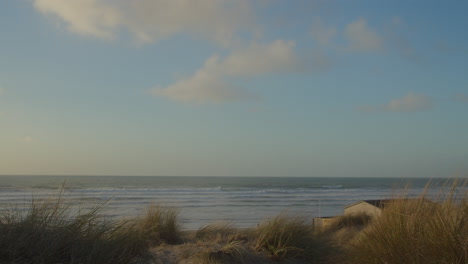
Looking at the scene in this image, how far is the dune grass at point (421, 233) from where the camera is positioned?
466 centimetres

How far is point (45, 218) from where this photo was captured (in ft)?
Answer: 15.6

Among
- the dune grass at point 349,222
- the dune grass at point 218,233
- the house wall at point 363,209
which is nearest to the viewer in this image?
the dune grass at point 218,233

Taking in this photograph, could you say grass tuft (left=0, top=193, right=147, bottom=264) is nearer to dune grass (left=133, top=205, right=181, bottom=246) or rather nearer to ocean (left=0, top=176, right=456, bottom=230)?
ocean (left=0, top=176, right=456, bottom=230)

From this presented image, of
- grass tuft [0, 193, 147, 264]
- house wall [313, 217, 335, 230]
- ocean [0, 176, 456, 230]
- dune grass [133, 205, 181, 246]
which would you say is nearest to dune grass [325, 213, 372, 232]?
house wall [313, 217, 335, 230]

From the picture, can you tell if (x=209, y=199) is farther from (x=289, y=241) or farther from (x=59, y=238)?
(x=59, y=238)

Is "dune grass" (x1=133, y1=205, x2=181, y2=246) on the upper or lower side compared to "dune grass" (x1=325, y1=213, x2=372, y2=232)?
upper

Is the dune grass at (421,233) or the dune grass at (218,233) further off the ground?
the dune grass at (421,233)

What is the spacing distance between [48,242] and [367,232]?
422 centimetres

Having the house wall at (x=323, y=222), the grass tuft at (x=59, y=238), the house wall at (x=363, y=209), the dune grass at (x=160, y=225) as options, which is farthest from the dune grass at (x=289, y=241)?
the house wall at (x=363, y=209)

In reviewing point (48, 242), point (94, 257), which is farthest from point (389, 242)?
point (48, 242)

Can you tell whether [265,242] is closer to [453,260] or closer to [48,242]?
[453,260]

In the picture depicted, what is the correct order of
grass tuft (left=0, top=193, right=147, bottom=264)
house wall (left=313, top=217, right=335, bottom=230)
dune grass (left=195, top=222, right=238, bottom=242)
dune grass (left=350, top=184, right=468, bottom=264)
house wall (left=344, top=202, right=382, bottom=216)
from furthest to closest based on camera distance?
house wall (left=344, top=202, right=382, bottom=216) → house wall (left=313, top=217, right=335, bottom=230) → dune grass (left=195, top=222, right=238, bottom=242) → dune grass (left=350, top=184, right=468, bottom=264) → grass tuft (left=0, top=193, right=147, bottom=264)

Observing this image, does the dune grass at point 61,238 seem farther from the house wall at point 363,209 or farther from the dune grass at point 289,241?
the house wall at point 363,209

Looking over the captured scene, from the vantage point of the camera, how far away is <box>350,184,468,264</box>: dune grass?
4660 millimetres
